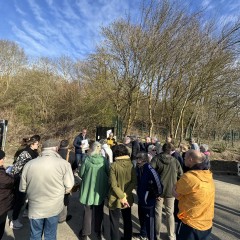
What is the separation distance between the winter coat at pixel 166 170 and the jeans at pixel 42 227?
1917 millimetres

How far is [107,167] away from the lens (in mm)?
4438

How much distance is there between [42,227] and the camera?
11.5 ft

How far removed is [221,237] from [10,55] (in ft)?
72.7

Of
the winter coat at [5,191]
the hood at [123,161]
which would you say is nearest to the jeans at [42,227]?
the winter coat at [5,191]

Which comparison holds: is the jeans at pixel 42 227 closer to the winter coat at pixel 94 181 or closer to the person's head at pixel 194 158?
the winter coat at pixel 94 181

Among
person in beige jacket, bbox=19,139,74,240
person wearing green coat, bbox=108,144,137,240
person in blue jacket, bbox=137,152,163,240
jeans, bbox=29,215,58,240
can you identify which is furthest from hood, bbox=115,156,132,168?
jeans, bbox=29,215,58,240

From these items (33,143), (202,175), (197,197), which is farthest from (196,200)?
(33,143)

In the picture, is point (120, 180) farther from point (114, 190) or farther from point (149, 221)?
point (149, 221)

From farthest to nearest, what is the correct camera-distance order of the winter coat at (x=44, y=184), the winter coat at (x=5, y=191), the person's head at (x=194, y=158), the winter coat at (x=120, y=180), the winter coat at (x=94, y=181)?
the winter coat at (x=94, y=181), the winter coat at (x=120, y=180), the winter coat at (x=5, y=191), the winter coat at (x=44, y=184), the person's head at (x=194, y=158)

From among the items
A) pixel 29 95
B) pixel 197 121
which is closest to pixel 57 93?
pixel 29 95

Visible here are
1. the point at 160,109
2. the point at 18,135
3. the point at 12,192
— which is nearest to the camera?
the point at 12,192

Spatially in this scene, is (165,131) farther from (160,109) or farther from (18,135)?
(18,135)

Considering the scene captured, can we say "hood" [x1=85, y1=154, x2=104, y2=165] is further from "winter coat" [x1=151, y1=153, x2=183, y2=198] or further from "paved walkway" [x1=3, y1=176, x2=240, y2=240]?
"paved walkway" [x1=3, y1=176, x2=240, y2=240]

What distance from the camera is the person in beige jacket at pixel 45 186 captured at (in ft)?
11.0
